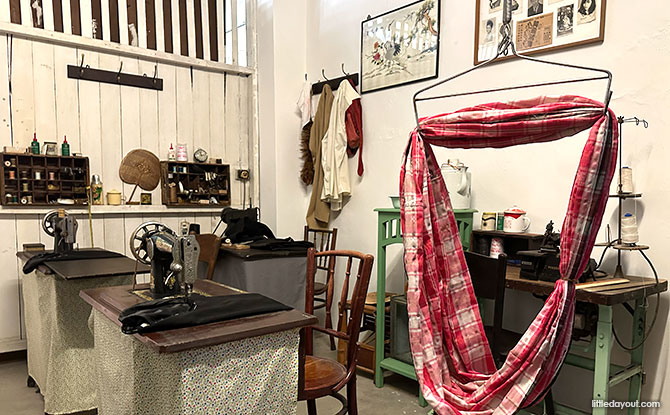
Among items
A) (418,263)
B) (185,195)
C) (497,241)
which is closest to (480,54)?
(497,241)

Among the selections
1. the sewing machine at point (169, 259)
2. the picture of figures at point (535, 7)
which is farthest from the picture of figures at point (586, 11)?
the sewing machine at point (169, 259)

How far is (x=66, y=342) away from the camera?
94.4 inches

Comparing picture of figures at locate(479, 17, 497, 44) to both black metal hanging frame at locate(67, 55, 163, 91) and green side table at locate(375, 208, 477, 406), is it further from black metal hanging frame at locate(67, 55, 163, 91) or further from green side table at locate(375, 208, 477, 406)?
black metal hanging frame at locate(67, 55, 163, 91)

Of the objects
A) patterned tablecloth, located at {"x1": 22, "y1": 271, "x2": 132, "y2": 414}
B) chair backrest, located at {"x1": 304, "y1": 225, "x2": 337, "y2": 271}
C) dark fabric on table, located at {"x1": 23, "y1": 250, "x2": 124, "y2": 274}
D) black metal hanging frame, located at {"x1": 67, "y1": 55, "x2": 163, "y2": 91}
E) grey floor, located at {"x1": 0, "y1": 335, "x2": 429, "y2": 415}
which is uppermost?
black metal hanging frame, located at {"x1": 67, "y1": 55, "x2": 163, "y2": 91}

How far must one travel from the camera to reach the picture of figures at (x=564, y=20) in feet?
8.26

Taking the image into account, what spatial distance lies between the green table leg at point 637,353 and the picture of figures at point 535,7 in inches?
64.3

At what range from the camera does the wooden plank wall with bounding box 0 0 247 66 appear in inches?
138

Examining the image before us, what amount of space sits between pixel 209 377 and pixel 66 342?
1419 millimetres

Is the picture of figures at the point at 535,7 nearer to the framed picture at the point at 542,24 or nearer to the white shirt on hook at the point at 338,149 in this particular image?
the framed picture at the point at 542,24

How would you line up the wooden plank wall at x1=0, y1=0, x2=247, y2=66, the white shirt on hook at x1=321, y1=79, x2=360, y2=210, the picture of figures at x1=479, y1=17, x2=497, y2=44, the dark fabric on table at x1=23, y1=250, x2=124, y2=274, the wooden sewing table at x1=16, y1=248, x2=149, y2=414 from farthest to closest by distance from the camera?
the white shirt on hook at x1=321, y1=79, x2=360, y2=210
the wooden plank wall at x1=0, y1=0, x2=247, y2=66
the picture of figures at x1=479, y1=17, x2=497, y2=44
the dark fabric on table at x1=23, y1=250, x2=124, y2=274
the wooden sewing table at x1=16, y1=248, x2=149, y2=414

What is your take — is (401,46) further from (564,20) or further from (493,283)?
(493,283)

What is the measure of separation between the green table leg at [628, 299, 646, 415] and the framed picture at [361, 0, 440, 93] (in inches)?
73.4

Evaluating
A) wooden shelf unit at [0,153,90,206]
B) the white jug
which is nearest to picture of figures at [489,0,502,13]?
the white jug

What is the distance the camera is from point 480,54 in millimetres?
2914
